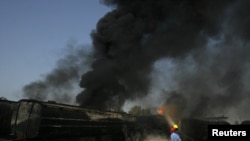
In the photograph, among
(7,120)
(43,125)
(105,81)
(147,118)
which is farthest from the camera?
(105,81)

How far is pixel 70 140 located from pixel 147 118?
32.5ft

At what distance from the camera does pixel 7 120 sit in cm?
1783

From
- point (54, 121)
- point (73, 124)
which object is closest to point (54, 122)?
point (54, 121)

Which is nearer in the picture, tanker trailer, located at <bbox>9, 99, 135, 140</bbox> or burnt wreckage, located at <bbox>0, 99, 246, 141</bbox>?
tanker trailer, located at <bbox>9, 99, 135, 140</bbox>

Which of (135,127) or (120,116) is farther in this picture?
(135,127)

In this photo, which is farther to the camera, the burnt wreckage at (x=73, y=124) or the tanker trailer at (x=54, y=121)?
the burnt wreckage at (x=73, y=124)

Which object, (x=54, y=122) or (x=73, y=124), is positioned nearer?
(x=54, y=122)

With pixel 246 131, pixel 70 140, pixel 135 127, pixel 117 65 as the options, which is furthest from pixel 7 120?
pixel 246 131

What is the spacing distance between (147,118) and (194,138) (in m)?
3.91

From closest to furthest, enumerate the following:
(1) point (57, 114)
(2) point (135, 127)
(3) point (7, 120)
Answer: (1) point (57, 114) < (3) point (7, 120) < (2) point (135, 127)

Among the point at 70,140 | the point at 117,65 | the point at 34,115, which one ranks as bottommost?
the point at 70,140

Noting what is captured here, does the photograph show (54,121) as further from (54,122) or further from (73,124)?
(73,124)

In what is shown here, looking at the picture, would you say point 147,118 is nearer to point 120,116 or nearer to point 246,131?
point 120,116

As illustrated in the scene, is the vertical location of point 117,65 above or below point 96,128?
above
